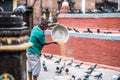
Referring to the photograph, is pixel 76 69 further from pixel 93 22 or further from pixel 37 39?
pixel 37 39

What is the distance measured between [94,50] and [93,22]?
3.05 meters

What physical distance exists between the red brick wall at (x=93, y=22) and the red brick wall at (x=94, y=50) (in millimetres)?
1561

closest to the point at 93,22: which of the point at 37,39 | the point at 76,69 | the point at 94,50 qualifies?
the point at 94,50

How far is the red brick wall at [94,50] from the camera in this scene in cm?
1263

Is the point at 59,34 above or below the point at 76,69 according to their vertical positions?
above

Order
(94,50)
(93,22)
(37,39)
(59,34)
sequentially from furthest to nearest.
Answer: (93,22) < (94,50) < (59,34) < (37,39)

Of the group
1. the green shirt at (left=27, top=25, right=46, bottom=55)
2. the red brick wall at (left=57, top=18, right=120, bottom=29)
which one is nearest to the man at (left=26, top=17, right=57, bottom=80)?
the green shirt at (left=27, top=25, right=46, bottom=55)

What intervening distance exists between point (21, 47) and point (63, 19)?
17.3 m


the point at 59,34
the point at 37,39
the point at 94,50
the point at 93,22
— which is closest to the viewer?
the point at 37,39

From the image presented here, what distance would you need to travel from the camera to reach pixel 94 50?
13.8 metres

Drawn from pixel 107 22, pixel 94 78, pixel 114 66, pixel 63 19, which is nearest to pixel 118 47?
pixel 114 66

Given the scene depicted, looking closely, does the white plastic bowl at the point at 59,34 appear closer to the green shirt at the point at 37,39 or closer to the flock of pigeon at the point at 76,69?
the green shirt at the point at 37,39

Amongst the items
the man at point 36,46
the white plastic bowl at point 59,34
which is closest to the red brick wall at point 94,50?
the white plastic bowl at point 59,34

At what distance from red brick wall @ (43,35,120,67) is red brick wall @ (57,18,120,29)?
1561mm
